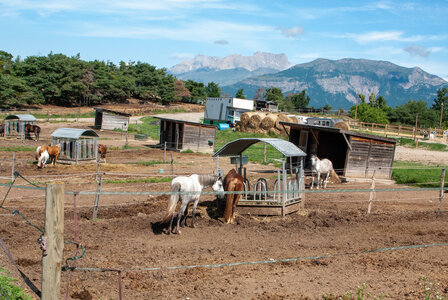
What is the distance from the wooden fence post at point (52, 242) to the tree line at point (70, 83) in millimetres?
59325

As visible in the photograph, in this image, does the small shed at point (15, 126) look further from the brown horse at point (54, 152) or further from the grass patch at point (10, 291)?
the grass patch at point (10, 291)

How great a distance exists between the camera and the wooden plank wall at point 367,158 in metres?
23.2

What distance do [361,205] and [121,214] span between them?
8.67m

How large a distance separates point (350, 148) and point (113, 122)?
2941 cm

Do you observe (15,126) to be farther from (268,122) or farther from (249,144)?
(249,144)

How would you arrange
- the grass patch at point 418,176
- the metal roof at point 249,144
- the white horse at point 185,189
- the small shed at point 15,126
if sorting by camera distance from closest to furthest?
the white horse at point 185,189
the metal roof at point 249,144
the grass patch at point 418,176
the small shed at point 15,126

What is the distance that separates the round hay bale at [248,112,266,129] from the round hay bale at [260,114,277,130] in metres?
0.56

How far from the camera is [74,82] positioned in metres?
73.2

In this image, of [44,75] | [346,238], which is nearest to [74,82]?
[44,75]

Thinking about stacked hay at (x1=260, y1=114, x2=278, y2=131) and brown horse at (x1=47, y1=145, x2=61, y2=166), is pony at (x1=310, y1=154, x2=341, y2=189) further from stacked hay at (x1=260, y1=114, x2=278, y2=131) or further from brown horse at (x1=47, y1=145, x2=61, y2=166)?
stacked hay at (x1=260, y1=114, x2=278, y2=131)

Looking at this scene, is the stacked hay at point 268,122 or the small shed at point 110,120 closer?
the small shed at point 110,120

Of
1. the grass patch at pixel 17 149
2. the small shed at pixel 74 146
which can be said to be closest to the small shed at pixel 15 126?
the grass patch at pixel 17 149

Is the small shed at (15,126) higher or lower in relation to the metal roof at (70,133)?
lower

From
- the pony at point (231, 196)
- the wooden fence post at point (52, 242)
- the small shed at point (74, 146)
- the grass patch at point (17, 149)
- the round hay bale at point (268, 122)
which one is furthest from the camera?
the round hay bale at point (268, 122)
